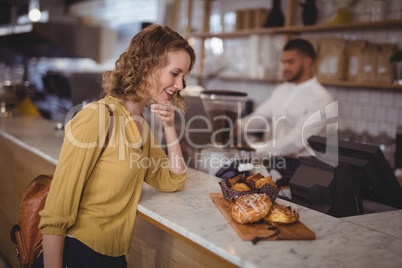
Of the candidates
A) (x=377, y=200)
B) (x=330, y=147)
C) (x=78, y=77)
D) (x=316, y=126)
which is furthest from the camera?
(x=78, y=77)

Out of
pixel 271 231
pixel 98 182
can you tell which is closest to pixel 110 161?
pixel 98 182

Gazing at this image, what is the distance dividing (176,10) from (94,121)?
468 centimetres

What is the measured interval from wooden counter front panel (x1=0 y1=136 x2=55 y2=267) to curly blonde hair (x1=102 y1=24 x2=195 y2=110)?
3.95ft

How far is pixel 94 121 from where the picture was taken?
51.3 inches

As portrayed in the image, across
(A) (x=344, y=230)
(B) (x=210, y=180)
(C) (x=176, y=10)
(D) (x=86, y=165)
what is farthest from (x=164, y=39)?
(C) (x=176, y=10)

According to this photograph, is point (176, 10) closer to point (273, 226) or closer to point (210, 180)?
point (210, 180)

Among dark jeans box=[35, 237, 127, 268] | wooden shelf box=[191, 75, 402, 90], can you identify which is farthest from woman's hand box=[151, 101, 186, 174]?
wooden shelf box=[191, 75, 402, 90]

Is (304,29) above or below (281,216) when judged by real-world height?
above

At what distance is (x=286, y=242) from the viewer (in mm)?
1148

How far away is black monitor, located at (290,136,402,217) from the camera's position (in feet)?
5.24

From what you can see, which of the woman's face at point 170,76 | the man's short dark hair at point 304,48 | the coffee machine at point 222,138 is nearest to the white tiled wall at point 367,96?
the man's short dark hair at point 304,48

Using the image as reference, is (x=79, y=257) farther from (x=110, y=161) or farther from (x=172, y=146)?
(x=172, y=146)

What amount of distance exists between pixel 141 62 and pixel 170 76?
0.11 m

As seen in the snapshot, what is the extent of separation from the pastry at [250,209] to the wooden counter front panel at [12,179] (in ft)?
5.17
